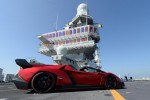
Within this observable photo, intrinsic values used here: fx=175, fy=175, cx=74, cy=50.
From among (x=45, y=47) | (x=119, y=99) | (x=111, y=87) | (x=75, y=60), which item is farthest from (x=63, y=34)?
(x=119, y=99)

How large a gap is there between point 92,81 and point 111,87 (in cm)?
126

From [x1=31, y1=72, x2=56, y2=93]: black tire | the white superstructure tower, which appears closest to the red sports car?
[x1=31, y1=72, x2=56, y2=93]: black tire

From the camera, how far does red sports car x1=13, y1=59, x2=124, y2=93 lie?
687 centimetres

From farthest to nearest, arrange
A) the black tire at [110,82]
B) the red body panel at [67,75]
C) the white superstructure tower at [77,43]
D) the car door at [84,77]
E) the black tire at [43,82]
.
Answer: the white superstructure tower at [77,43] → the black tire at [110,82] → the car door at [84,77] → the red body panel at [67,75] → the black tire at [43,82]

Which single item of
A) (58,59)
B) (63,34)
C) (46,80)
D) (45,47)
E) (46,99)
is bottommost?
(46,99)

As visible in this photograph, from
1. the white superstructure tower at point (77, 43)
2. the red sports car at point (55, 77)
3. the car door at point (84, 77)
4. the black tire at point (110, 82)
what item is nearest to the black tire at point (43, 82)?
the red sports car at point (55, 77)

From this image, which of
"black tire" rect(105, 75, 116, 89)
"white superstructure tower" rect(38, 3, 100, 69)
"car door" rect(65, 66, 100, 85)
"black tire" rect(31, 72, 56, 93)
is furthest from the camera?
"white superstructure tower" rect(38, 3, 100, 69)

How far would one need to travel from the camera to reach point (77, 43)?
188ft

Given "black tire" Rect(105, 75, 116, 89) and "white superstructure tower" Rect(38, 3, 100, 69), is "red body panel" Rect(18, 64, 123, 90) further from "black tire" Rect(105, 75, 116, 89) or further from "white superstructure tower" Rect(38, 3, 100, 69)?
"white superstructure tower" Rect(38, 3, 100, 69)

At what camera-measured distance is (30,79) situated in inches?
270

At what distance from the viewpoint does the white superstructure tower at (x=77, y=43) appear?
56.1 m

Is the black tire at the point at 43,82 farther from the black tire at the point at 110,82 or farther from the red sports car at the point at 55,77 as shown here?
the black tire at the point at 110,82

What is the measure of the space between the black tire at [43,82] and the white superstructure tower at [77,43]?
43.7 m

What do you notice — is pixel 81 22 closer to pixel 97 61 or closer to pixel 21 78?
pixel 97 61
